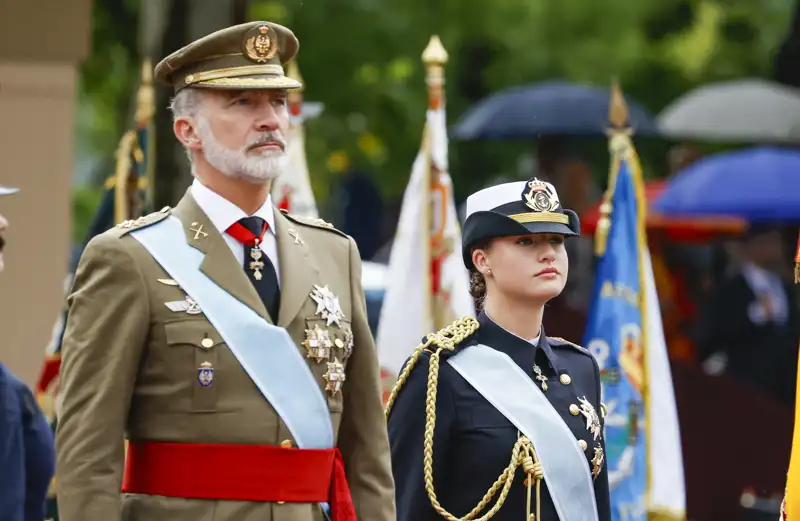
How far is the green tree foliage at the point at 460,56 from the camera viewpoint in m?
18.8

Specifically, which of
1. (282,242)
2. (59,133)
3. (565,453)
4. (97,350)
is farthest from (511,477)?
(59,133)

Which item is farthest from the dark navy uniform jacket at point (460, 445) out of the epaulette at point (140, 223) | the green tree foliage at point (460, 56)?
the green tree foliage at point (460, 56)

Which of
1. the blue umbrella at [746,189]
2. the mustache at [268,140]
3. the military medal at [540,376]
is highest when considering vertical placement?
the blue umbrella at [746,189]

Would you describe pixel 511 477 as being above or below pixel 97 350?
below

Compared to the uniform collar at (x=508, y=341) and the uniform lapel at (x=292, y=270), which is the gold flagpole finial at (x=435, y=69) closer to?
the uniform collar at (x=508, y=341)

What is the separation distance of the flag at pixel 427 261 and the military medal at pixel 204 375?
488cm

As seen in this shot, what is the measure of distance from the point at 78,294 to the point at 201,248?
37 centimetres

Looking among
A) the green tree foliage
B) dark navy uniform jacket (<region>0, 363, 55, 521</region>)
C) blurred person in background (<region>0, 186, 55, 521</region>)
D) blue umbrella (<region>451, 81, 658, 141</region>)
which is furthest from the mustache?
blue umbrella (<region>451, 81, 658, 141</region>)

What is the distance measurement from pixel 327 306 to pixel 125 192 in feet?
16.6

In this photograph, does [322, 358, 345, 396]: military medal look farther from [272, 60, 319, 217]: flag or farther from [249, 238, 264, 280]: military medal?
[272, 60, 319, 217]: flag

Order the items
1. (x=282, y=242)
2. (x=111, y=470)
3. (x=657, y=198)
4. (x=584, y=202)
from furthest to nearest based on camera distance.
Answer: (x=657, y=198) → (x=584, y=202) → (x=282, y=242) → (x=111, y=470)

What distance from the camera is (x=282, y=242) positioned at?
5527mm

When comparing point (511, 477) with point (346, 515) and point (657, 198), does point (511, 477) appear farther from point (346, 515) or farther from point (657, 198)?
point (657, 198)

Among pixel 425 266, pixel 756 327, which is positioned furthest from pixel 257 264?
pixel 756 327
